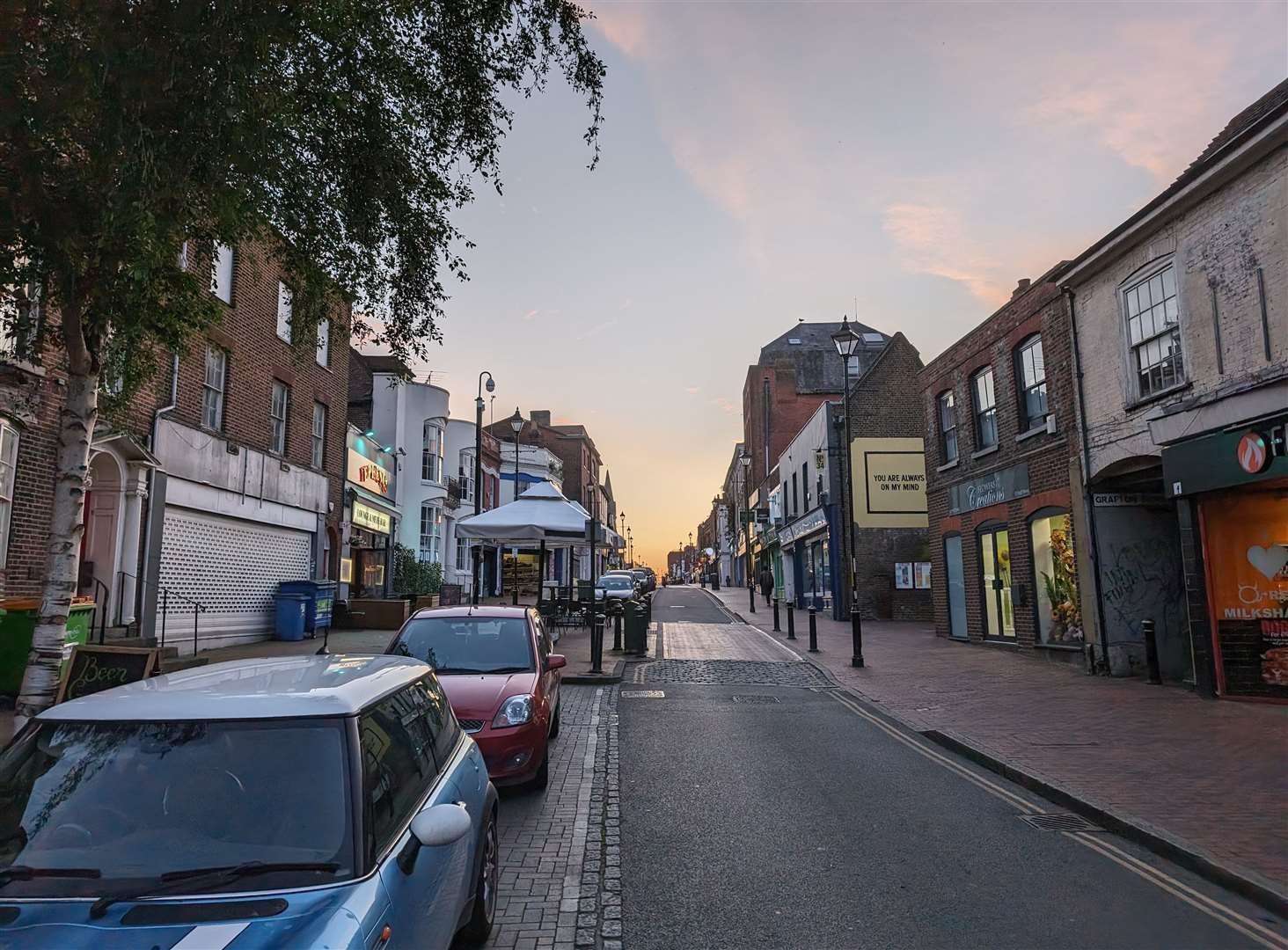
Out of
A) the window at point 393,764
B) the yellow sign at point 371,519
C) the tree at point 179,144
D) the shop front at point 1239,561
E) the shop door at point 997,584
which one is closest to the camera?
the window at point 393,764

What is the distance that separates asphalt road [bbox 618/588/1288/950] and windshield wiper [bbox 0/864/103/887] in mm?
2582

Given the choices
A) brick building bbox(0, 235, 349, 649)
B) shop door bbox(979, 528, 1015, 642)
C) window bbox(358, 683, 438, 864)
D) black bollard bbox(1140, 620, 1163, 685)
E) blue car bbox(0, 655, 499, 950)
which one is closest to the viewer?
blue car bbox(0, 655, 499, 950)

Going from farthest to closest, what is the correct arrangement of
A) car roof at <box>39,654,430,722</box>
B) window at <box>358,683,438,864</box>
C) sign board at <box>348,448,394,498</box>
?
sign board at <box>348,448,394,498</box>, car roof at <box>39,654,430,722</box>, window at <box>358,683,438,864</box>

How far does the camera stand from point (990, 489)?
1864 centimetres

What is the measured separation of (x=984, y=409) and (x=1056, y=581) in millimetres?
4738

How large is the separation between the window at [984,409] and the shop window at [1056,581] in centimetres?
295

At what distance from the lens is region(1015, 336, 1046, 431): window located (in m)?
16.5

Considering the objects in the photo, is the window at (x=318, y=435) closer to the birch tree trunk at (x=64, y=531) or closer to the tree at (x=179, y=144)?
the tree at (x=179, y=144)

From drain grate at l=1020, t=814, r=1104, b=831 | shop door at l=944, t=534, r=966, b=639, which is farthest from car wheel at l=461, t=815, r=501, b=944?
shop door at l=944, t=534, r=966, b=639

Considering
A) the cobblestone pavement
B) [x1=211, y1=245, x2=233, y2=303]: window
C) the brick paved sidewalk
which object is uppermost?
[x1=211, y1=245, x2=233, y2=303]: window

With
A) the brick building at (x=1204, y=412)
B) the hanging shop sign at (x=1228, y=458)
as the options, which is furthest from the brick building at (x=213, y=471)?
the brick building at (x=1204, y=412)

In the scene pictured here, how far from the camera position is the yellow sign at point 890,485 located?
29062 millimetres

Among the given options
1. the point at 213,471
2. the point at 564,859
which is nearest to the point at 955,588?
the point at 213,471

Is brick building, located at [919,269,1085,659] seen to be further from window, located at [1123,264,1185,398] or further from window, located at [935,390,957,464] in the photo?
window, located at [1123,264,1185,398]
